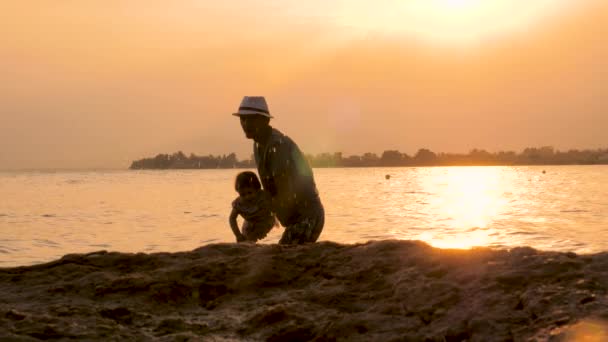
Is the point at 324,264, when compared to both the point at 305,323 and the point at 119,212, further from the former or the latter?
the point at 119,212

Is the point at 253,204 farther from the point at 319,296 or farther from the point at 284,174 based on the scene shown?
the point at 319,296

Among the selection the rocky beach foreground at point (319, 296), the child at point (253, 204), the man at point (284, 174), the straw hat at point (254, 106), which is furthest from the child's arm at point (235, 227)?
the rocky beach foreground at point (319, 296)

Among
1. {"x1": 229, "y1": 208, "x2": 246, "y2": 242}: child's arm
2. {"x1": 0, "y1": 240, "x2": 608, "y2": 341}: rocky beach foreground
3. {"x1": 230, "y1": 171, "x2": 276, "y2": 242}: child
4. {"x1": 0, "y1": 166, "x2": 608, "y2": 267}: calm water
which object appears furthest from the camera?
{"x1": 0, "y1": 166, "x2": 608, "y2": 267}: calm water

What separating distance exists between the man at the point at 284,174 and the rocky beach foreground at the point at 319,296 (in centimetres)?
185

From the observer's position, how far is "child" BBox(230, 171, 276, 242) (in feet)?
20.2

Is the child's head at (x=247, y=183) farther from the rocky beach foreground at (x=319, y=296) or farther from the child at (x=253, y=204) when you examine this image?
the rocky beach foreground at (x=319, y=296)

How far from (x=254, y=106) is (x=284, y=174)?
2.15ft

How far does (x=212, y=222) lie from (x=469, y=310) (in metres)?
27.6

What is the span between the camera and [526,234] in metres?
25.2

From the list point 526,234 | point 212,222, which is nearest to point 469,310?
point 526,234

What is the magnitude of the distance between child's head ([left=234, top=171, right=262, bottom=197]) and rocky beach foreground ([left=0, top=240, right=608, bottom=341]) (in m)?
1.94

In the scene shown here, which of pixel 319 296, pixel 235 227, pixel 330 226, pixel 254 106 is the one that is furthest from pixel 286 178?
pixel 330 226

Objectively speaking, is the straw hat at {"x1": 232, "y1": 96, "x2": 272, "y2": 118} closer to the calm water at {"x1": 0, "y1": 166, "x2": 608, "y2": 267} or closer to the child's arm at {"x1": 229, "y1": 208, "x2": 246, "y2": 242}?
the child's arm at {"x1": 229, "y1": 208, "x2": 246, "y2": 242}

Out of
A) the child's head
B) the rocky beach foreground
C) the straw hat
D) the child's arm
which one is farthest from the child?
the rocky beach foreground
